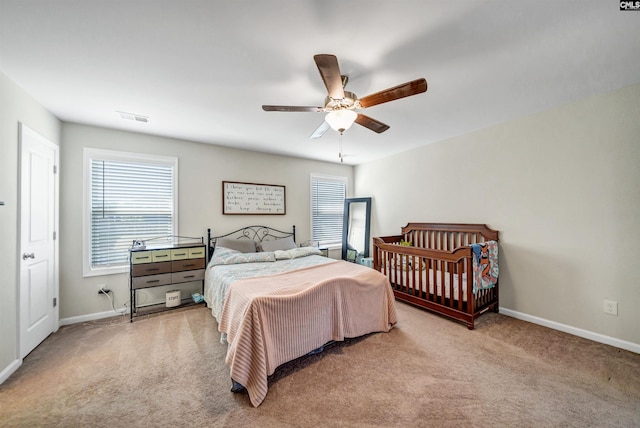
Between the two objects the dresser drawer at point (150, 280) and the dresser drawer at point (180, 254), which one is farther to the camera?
the dresser drawer at point (180, 254)

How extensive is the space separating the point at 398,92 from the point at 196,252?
312 centimetres

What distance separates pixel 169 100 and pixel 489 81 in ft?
9.92

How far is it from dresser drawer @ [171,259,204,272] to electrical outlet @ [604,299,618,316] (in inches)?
179

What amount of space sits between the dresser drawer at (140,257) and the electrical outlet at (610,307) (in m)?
5.01

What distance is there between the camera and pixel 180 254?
3.21 meters

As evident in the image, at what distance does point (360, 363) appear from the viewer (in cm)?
207

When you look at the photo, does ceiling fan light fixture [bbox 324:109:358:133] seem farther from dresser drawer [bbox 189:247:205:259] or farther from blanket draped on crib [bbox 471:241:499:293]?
dresser drawer [bbox 189:247:205:259]

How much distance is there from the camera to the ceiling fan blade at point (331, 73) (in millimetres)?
1395

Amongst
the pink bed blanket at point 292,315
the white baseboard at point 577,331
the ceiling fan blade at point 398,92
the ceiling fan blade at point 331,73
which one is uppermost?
the ceiling fan blade at point 331,73

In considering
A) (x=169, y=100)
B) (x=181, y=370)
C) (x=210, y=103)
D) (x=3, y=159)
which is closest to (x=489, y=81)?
(x=210, y=103)

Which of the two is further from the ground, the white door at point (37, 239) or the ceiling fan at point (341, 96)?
the ceiling fan at point (341, 96)

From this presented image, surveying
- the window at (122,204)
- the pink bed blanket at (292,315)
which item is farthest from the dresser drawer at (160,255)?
the pink bed blanket at (292,315)

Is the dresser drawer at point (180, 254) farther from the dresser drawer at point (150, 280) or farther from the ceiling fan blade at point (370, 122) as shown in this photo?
the ceiling fan blade at point (370, 122)

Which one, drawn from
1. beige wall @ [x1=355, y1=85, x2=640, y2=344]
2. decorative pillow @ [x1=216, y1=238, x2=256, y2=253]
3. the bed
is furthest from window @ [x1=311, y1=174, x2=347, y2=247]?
beige wall @ [x1=355, y1=85, x2=640, y2=344]
